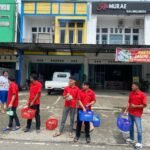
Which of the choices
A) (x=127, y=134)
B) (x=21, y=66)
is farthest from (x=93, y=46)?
(x=127, y=134)

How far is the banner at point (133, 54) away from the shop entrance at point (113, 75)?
25.4 ft

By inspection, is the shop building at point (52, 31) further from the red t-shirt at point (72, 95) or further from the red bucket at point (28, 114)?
the red t-shirt at point (72, 95)

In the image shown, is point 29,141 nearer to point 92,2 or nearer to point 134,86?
point 134,86

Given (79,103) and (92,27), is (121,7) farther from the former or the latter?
(79,103)

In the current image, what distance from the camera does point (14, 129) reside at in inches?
388

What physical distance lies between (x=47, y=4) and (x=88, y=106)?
23.1 meters

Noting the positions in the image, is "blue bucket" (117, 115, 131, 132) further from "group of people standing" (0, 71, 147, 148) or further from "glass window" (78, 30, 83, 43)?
"glass window" (78, 30, 83, 43)

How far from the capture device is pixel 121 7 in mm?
30312

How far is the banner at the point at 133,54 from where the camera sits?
25.0 m

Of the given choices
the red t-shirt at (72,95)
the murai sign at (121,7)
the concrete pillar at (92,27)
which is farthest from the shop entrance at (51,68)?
the red t-shirt at (72,95)

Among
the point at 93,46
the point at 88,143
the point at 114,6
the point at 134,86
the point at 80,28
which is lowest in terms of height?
the point at 88,143

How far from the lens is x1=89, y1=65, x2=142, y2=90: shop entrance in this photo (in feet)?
109

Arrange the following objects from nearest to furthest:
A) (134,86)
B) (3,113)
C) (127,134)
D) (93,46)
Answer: (134,86) → (127,134) → (3,113) → (93,46)

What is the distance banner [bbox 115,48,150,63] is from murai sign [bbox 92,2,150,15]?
21.7ft
